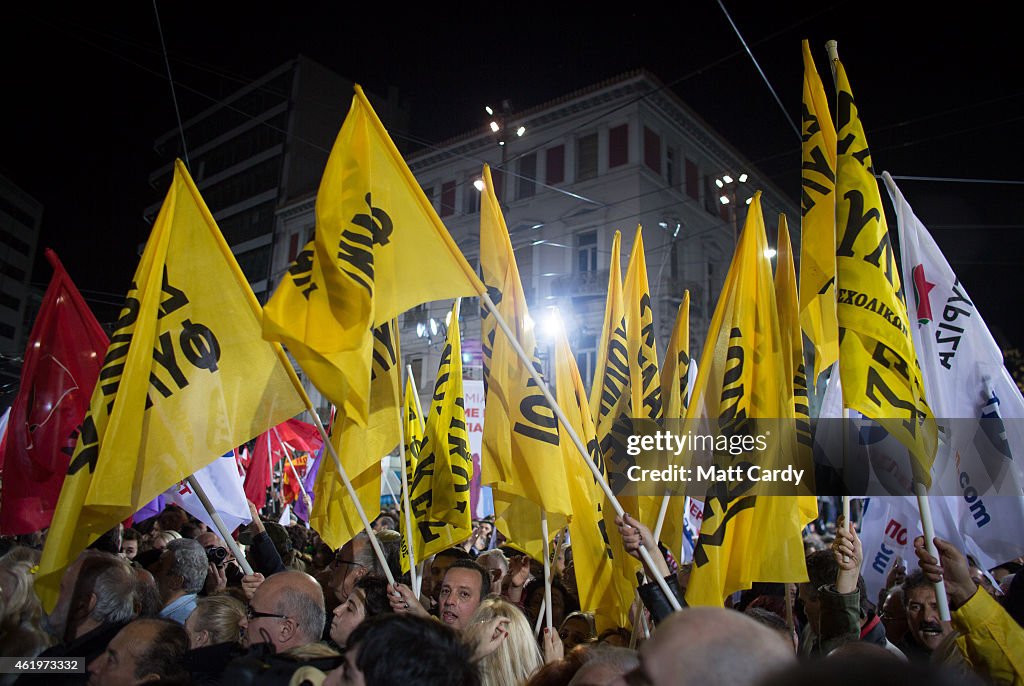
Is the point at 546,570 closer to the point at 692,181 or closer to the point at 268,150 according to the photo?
the point at 692,181

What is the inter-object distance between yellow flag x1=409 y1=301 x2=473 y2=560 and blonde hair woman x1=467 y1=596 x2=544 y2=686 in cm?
125

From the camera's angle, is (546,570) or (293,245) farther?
(293,245)

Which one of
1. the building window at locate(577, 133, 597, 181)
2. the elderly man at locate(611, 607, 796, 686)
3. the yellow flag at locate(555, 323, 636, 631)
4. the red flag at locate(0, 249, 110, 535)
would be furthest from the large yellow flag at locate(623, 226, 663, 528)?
the building window at locate(577, 133, 597, 181)

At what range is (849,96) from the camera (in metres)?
4.02

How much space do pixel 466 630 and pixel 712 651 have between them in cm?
248

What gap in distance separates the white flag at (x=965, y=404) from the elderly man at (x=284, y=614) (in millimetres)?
4187

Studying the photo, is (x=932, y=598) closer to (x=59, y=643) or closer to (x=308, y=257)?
(x=308, y=257)

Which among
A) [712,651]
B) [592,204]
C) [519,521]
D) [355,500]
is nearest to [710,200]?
[592,204]

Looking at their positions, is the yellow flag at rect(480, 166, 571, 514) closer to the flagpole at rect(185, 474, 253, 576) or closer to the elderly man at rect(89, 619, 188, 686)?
the flagpole at rect(185, 474, 253, 576)

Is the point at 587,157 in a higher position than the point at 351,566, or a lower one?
higher

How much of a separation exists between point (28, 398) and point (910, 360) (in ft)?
19.0

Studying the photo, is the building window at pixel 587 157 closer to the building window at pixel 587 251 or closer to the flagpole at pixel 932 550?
the building window at pixel 587 251

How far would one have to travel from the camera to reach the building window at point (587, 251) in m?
29.7

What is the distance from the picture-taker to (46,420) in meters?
5.09
